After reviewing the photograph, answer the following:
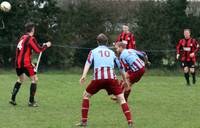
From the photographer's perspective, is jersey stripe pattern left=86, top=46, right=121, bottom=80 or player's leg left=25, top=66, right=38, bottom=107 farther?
player's leg left=25, top=66, right=38, bottom=107

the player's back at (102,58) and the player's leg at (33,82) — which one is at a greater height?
the player's back at (102,58)

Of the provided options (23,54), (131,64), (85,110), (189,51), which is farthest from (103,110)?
(189,51)

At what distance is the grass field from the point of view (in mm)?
10367

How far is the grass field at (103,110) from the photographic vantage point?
34.0 ft

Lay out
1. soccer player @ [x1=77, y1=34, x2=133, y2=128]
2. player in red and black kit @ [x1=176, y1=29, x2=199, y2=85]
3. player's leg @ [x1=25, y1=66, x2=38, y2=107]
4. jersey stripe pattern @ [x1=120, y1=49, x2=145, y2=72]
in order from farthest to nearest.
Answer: player in red and black kit @ [x1=176, y1=29, x2=199, y2=85] < player's leg @ [x1=25, y1=66, x2=38, y2=107] < jersey stripe pattern @ [x1=120, y1=49, x2=145, y2=72] < soccer player @ [x1=77, y1=34, x2=133, y2=128]

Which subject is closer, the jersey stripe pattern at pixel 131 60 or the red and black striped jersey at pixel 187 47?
the jersey stripe pattern at pixel 131 60

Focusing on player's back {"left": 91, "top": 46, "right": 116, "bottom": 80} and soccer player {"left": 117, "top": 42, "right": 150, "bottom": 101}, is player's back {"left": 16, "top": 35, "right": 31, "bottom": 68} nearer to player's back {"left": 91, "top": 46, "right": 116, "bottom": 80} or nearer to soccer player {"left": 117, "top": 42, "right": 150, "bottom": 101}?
soccer player {"left": 117, "top": 42, "right": 150, "bottom": 101}

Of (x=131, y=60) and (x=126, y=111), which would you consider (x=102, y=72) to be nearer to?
(x=126, y=111)

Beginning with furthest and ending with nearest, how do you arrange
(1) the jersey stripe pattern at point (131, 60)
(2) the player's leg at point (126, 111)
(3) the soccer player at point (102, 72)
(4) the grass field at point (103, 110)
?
(1) the jersey stripe pattern at point (131, 60) → (4) the grass field at point (103, 110) → (3) the soccer player at point (102, 72) → (2) the player's leg at point (126, 111)

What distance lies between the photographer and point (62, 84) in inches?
797

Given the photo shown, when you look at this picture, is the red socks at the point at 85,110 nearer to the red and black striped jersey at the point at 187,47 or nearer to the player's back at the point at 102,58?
the player's back at the point at 102,58

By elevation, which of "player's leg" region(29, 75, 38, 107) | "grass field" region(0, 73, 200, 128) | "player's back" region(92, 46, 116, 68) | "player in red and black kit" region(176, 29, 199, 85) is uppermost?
"player's back" region(92, 46, 116, 68)

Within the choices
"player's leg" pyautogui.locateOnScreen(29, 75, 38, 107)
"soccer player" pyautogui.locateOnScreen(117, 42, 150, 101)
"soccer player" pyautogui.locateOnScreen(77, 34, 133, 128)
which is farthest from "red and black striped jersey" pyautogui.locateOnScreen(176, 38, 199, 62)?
"soccer player" pyautogui.locateOnScreen(77, 34, 133, 128)

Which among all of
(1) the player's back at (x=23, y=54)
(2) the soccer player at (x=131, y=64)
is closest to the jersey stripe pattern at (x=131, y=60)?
(2) the soccer player at (x=131, y=64)
